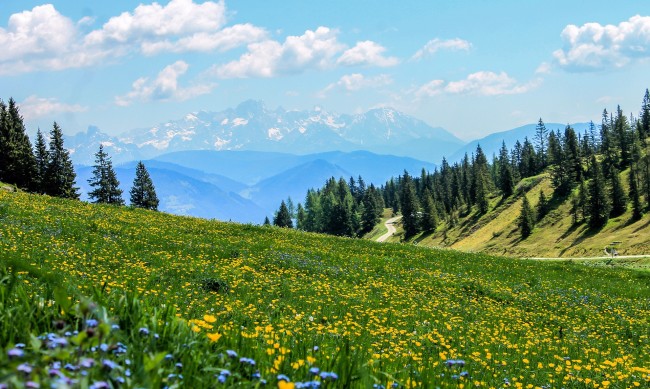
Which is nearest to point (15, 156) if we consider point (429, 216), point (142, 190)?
point (142, 190)

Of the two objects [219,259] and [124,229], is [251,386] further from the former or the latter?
[124,229]

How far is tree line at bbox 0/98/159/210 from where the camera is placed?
63469 millimetres

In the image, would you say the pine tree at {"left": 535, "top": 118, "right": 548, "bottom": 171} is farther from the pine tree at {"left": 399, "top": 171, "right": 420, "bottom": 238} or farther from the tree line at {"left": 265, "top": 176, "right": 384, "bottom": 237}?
the tree line at {"left": 265, "top": 176, "right": 384, "bottom": 237}

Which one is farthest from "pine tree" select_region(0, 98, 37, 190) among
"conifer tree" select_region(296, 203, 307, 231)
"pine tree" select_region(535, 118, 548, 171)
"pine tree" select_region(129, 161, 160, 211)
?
"pine tree" select_region(535, 118, 548, 171)

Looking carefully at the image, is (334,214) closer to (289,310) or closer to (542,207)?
(542,207)

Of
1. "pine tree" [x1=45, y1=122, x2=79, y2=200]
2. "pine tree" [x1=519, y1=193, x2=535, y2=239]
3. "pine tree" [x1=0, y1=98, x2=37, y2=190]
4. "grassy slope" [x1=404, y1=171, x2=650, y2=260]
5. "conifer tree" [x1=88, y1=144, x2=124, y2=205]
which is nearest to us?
"pine tree" [x1=0, y1=98, x2=37, y2=190]

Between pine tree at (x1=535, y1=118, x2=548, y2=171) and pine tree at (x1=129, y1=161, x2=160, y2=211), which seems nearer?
pine tree at (x1=129, y1=161, x2=160, y2=211)

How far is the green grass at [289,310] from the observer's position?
379 cm

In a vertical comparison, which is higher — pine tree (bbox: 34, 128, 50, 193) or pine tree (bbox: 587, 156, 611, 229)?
pine tree (bbox: 34, 128, 50, 193)

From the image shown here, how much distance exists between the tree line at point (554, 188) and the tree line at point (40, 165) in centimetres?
7345

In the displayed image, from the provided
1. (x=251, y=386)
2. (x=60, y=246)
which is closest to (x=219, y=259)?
(x=60, y=246)

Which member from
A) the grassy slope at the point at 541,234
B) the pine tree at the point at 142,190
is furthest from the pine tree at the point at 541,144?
the pine tree at the point at 142,190

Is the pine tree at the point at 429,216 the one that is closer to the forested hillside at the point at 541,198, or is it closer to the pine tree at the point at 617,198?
the forested hillside at the point at 541,198

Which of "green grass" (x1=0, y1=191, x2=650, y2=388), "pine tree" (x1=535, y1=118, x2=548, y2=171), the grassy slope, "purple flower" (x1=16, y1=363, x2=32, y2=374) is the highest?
"pine tree" (x1=535, y1=118, x2=548, y2=171)
